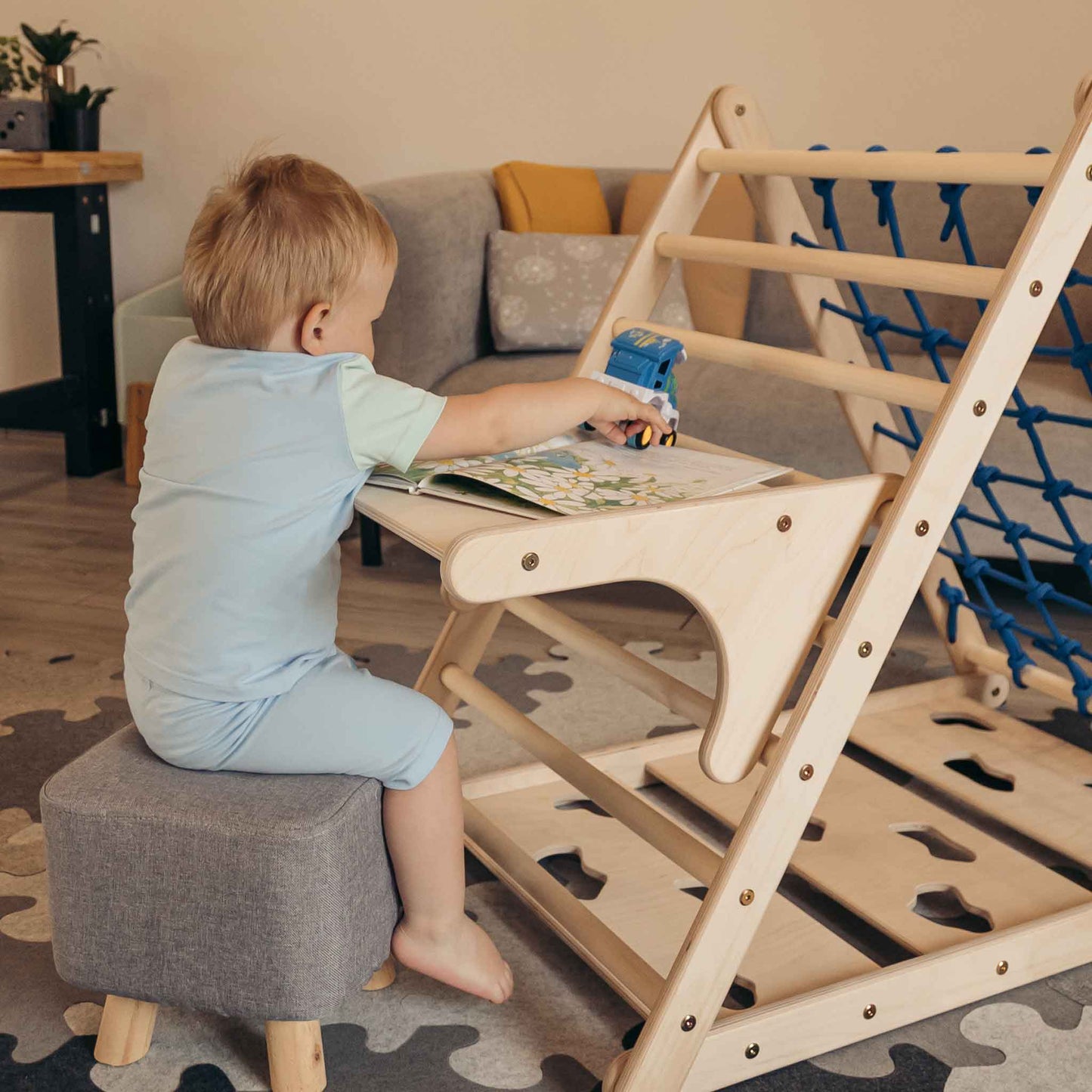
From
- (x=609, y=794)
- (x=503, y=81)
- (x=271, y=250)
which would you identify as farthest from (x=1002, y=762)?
(x=503, y=81)

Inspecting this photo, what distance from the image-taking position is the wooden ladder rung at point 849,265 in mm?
978

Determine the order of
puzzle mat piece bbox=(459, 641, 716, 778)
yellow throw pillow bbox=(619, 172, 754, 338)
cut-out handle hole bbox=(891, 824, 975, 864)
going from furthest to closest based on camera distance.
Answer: yellow throw pillow bbox=(619, 172, 754, 338)
puzzle mat piece bbox=(459, 641, 716, 778)
cut-out handle hole bbox=(891, 824, 975, 864)

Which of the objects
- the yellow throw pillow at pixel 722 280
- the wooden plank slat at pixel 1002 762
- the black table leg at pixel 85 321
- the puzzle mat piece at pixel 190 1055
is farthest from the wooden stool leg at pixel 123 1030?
the black table leg at pixel 85 321

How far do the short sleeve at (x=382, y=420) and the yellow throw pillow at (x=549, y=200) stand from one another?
157 cm

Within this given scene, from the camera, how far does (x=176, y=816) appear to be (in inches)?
35.0

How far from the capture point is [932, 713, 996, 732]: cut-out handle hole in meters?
1.57

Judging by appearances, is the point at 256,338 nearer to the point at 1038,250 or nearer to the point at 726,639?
the point at 726,639

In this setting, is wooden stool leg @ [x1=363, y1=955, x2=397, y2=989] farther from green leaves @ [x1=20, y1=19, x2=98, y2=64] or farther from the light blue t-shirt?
green leaves @ [x1=20, y1=19, x2=98, y2=64]

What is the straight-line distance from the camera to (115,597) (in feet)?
6.72

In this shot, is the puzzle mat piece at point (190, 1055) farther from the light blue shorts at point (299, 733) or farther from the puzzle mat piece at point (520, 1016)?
the light blue shorts at point (299, 733)

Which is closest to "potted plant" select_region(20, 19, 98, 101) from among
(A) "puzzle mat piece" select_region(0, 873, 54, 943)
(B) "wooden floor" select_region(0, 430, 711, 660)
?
(B) "wooden floor" select_region(0, 430, 711, 660)

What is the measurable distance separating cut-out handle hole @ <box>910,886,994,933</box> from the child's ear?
0.75 meters

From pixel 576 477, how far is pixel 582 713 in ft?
2.57

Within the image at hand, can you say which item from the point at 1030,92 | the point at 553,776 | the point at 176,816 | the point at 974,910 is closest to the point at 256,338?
the point at 176,816
